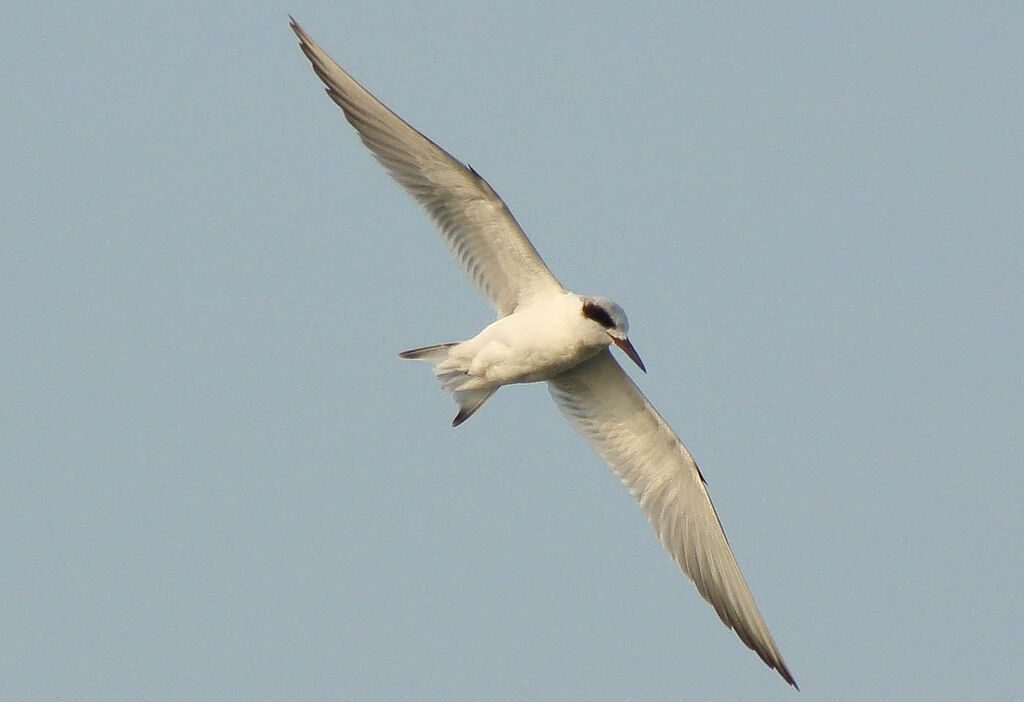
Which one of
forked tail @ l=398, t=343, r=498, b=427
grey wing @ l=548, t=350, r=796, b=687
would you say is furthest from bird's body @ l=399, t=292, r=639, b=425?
grey wing @ l=548, t=350, r=796, b=687

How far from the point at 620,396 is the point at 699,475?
95cm

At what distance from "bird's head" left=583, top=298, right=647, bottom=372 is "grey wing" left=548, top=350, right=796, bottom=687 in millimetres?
1078

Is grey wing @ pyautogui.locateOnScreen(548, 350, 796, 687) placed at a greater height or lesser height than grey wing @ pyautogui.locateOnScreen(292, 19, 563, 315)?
lesser

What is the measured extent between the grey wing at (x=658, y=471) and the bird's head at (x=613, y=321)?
108 cm

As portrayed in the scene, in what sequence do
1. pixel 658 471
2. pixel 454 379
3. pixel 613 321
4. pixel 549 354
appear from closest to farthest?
1. pixel 613 321
2. pixel 549 354
3. pixel 454 379
4. pixel 658 471

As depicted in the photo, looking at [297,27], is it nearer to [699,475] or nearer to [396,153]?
[396,153]

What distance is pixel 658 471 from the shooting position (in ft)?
42.3

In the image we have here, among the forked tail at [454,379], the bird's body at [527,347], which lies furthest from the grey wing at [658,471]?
the forked tail at [454,379]

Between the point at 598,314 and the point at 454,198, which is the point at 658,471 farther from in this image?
the point at 454,198

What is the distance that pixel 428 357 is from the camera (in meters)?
12.3

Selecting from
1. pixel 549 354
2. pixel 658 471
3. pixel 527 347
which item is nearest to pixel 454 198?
pixel 527 347

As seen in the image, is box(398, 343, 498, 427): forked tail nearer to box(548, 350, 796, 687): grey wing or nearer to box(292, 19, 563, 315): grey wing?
box(292, 19, 563, 315): grey wing

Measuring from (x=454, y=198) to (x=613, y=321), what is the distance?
5.33ft

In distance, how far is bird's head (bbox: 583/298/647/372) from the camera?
37.5 feet
